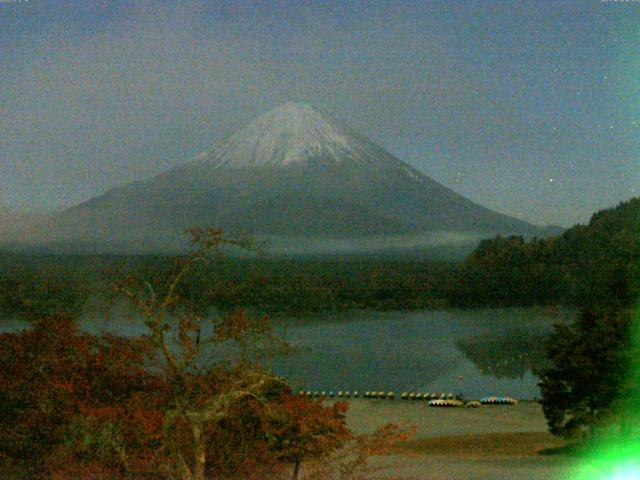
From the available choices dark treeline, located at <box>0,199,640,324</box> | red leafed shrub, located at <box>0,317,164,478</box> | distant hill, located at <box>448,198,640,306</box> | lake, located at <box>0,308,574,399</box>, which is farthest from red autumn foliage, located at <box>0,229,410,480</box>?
distant hill, located at <box>448,198,640,306</box>

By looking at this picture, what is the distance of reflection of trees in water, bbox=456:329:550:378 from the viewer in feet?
105

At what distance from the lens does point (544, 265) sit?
216 ft

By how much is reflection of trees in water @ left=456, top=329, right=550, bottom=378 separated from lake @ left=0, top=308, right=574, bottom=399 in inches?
1.4

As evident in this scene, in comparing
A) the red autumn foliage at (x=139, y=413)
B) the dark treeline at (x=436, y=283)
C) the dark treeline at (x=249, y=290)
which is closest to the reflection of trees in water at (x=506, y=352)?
the dark treeline at (x=436, y=283)

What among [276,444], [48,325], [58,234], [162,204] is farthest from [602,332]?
[162,204]

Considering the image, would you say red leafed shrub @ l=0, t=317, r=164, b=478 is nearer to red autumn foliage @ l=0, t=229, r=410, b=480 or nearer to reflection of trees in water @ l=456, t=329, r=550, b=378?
red autumn foliage @ l=0, t=229, r=410, b=480

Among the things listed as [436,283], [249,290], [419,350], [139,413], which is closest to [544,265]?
[436,283]

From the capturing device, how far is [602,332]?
40.7 feet

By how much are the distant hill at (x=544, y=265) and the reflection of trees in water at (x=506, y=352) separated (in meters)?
12.0

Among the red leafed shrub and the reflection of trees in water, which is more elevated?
the red leafed shrub

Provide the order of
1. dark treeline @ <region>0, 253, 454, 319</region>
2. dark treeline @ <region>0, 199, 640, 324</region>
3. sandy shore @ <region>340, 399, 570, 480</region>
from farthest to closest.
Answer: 1. dark treeline @ <region>0, 199, 640, 324</region>
2. dark treeline @ <region>0, 253, 454, 319</region>
3. sandy shore @ <region>340, 399, 570, 480</region>

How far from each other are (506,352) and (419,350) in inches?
147

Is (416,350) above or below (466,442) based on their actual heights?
below

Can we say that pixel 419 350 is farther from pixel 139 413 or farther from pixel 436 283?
pixel 139 413
